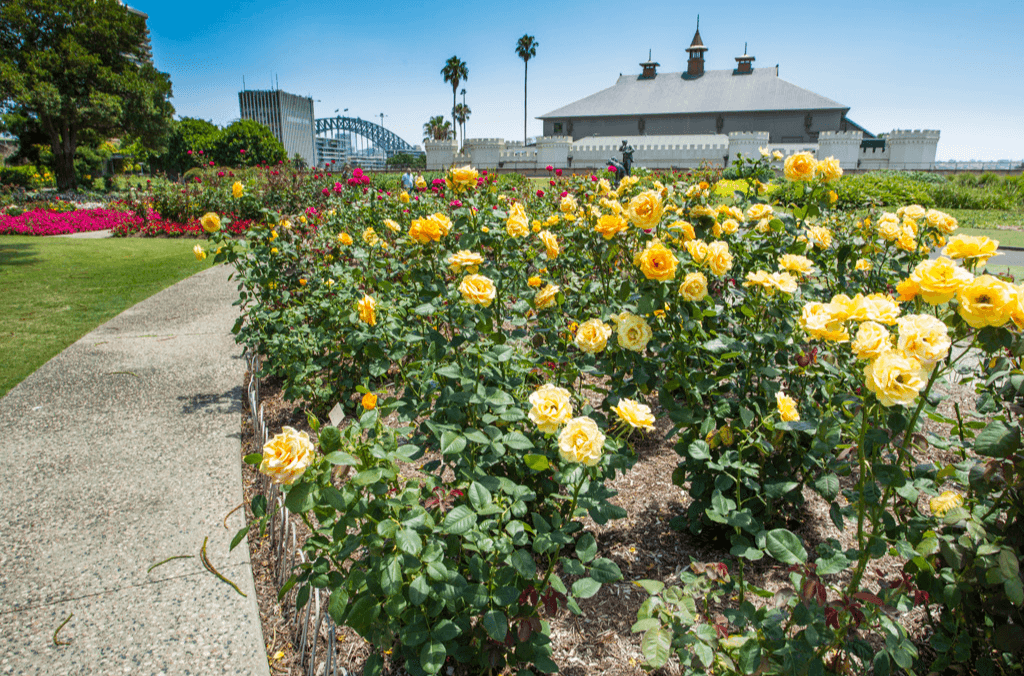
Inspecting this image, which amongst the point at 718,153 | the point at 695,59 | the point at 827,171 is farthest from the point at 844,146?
the point at 827,171

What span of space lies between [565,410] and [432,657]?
721 mm

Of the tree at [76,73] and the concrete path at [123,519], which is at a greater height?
the tree at [76,73]

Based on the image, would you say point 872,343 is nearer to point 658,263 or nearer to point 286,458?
point 658,263

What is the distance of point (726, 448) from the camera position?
2279mm

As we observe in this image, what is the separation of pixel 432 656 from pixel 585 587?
45cm

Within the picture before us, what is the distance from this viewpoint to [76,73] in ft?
84.6

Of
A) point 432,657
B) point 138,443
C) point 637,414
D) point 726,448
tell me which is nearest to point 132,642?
point 432,657

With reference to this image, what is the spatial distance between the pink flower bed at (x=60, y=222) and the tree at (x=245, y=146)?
41271mm

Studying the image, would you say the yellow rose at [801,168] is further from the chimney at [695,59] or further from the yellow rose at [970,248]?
the chimney at [695,59]

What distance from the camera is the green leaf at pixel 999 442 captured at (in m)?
1.21

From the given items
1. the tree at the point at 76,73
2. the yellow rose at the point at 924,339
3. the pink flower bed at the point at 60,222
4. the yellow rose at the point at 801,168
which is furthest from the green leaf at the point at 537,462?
the tree at the point at 76,73

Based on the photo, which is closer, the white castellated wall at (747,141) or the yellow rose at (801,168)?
the yellow rose at (801,168)

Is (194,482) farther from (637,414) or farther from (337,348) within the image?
(637,414)

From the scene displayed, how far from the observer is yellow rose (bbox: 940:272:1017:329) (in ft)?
3.86
